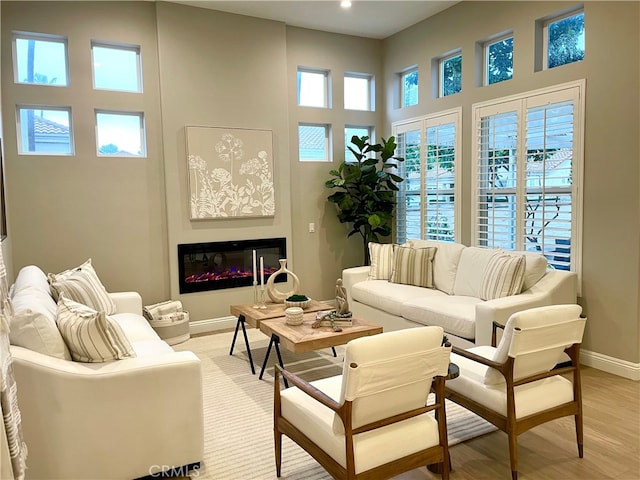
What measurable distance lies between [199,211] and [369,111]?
275 centimetres

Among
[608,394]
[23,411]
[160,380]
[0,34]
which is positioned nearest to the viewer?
[23,411]

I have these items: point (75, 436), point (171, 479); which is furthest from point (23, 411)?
point (171, 479)

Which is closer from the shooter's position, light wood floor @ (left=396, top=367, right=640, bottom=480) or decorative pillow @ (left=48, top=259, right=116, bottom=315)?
light wood floor @ (left=396, top=367, right=640, bottom=480)

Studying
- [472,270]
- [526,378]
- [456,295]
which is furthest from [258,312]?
[526,378]

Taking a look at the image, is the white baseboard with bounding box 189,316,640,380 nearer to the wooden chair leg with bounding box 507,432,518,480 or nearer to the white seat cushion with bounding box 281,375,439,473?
the wooden chair leg with bounding box 507,432,518,480

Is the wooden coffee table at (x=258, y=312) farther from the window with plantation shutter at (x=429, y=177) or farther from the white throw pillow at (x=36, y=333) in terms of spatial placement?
the window with plantation shutter at (x=429, y=177)

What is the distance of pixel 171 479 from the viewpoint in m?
2.57

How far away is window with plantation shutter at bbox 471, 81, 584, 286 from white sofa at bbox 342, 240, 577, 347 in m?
0.31

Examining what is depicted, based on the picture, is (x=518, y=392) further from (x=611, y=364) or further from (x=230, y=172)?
(x=230, y=172)

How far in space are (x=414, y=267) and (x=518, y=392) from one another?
264cm

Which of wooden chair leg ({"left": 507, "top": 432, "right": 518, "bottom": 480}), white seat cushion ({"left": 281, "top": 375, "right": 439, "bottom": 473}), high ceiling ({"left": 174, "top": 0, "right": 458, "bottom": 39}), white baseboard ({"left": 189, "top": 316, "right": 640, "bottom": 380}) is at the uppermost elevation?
high ceiling ({"left": 174, "top": 0, "right": 458, "bottom": 39})

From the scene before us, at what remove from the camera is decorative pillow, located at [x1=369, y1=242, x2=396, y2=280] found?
536cm

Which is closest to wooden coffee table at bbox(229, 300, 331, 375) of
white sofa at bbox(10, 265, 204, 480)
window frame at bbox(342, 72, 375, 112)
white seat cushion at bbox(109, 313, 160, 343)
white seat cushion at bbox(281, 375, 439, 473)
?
white seat cushion at bbox(109, 313, 160, 343)

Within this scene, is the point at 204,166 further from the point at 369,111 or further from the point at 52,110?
the point at 369,111
